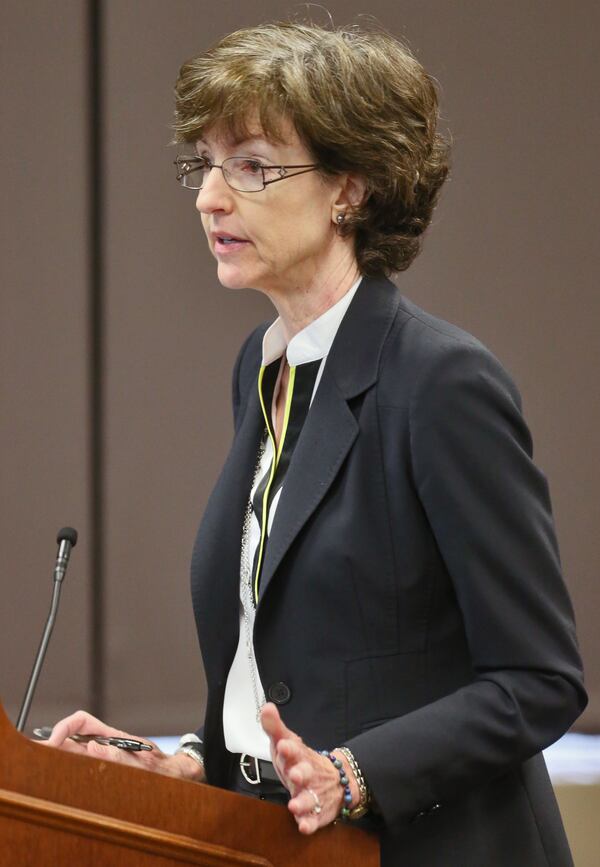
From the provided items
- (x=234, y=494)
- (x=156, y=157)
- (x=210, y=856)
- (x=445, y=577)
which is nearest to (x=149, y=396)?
(x=156, y=157)

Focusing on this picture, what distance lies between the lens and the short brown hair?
147 centimetres

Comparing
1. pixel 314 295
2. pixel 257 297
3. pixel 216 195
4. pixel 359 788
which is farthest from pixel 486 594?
pixel 257 297

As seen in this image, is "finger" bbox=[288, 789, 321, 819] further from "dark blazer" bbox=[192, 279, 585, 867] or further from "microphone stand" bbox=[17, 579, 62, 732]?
"microphone stand" bbox=[17, 579, 62, 732]

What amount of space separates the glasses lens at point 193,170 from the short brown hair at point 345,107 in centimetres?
3

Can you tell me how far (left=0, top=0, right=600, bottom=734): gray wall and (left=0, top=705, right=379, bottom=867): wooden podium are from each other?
2513 mm

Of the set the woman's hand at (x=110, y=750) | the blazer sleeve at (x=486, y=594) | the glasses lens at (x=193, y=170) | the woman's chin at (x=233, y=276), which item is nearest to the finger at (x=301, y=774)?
the blazer sleeve at (x=486, y=594)

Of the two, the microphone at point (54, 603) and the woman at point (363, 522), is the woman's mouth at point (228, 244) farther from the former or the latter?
the microphone at point (54, 603)

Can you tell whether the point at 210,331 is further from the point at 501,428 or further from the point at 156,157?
the point at 501,428

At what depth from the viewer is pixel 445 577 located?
1360 millimetres

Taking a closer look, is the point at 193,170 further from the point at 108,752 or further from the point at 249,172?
the point at 108,752

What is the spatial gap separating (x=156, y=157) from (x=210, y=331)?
514 mm

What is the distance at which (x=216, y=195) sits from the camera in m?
1.49

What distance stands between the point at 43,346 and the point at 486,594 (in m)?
2.48

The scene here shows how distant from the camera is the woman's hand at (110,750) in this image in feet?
4.56
